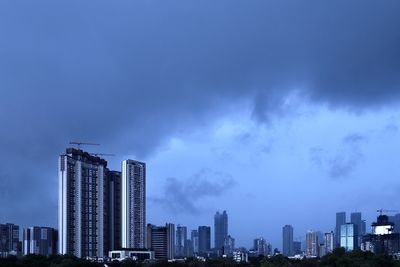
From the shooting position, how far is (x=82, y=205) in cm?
6769

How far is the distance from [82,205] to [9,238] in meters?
26.0

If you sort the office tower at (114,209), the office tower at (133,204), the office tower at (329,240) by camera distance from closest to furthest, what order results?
1. the office tower at (114,209)
2. the office tower at (133,204)
3. the office tower at (329,240)

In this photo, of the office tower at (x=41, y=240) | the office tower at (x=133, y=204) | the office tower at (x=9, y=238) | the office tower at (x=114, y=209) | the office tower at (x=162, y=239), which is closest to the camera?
the office tower at (x=114, y=209)

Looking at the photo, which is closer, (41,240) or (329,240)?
(41,240)

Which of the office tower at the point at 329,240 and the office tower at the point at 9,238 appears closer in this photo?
the office tower at the point at 9,238

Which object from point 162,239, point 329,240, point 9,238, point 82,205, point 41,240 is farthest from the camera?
point 329,240

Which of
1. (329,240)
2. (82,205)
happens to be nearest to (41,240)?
(82,205)

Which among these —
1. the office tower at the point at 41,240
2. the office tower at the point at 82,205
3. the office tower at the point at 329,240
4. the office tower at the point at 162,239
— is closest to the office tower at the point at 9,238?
the office tower at the point at 41,240

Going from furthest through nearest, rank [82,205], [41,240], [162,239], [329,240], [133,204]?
1. [329,240]
2. [162,239]
3. [41,240]
4. [133,204]
5. [82,205]

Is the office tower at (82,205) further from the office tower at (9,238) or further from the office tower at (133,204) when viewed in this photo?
the office tower at (9,238)

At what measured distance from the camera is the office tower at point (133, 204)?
74312 millimetres

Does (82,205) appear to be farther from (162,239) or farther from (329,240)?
(329,240)

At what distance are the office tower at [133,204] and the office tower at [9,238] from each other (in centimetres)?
2014

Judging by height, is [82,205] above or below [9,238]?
above
